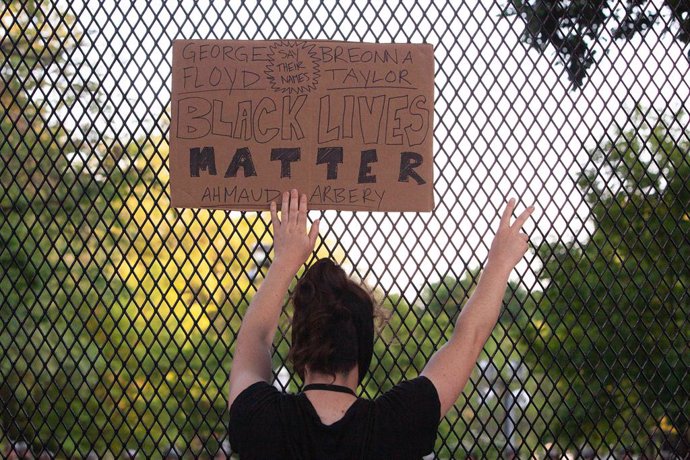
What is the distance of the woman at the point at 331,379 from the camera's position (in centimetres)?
146

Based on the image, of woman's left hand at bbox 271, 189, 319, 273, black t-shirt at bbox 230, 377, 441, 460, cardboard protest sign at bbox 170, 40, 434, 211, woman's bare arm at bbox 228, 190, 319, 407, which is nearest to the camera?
black t-shirt at bbox 230, 377, 441, 460

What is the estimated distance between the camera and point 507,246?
1.81 metres

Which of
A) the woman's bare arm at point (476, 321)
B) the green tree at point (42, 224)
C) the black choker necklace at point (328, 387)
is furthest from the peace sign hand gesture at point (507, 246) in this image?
the green tree at point (42, 224)

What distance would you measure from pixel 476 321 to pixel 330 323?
0.30m

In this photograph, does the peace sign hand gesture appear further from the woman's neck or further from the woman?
the woman's neck

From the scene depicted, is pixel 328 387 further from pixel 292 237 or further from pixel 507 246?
pixel 507 246

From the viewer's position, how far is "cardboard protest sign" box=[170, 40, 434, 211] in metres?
2.15

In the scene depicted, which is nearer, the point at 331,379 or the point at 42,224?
the point at 331,379

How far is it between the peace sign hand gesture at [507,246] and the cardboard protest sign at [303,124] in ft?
1.06

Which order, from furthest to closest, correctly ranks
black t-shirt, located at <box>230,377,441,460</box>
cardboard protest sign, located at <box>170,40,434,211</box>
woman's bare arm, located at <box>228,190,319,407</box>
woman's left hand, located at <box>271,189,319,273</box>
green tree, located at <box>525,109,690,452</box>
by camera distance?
green tree, located at <box>525,109,690,452</box>, cardboard protest sign, located at <box>170,40,434,211</box>, woman's left hand, located at <box>271,189,319,273</box>, woman's bare arm, located at <box>228,190,319,407</box>, black t-shirt, located at <box>230,377,441,460</box>

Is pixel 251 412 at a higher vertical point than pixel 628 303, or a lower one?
lower

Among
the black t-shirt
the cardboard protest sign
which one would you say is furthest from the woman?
the cardboard protest sign

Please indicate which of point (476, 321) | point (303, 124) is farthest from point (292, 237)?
point (303, 124)

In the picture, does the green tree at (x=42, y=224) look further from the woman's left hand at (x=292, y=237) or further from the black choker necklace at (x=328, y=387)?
the black choker necklace at (x=328, y=387)
